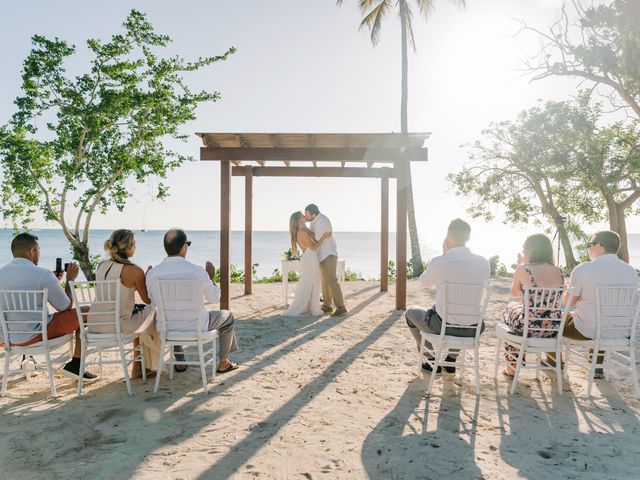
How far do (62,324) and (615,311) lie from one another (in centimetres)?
532

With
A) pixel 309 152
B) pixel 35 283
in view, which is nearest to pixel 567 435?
pixel 35 283

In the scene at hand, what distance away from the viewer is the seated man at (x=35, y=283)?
167 inches

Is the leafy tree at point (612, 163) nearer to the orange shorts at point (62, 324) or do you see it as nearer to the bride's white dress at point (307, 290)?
the bride's white dress at point (307, 290)

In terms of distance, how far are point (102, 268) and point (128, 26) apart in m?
9.56

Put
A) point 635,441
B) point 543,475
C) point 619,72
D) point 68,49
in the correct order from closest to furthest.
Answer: point 543,475, point 635,441, point 68,49, point 619,72

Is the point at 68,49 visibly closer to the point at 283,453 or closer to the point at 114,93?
the point at 114,93

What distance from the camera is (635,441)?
351 centimetres

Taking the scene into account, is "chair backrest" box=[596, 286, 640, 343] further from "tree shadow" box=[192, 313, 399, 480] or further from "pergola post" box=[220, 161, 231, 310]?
"pergola post" box=[220, 161, 231, 310]

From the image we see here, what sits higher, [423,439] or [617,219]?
[617,219]

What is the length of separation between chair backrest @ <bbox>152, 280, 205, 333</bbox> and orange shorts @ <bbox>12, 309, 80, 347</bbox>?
0.90 metres

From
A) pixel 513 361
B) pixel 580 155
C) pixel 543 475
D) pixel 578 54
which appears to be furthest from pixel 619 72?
pixel 543 475

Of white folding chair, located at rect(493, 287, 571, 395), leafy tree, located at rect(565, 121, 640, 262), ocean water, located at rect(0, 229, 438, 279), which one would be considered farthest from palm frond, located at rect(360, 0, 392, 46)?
white folding chair, located at rect(493, 287, 571, 395)

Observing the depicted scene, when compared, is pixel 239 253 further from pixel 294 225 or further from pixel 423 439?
pixel 423 439

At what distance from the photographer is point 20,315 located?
4.32m
